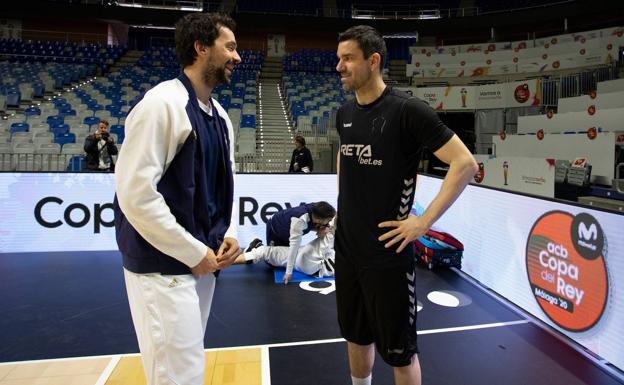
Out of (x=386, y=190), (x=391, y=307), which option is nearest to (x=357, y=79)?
(x=386, y=190)

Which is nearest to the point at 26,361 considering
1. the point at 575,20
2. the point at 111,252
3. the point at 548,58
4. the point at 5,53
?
the point at 111,252

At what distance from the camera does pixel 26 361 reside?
3.04 m

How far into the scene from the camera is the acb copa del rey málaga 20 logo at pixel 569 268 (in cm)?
313

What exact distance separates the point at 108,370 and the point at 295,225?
8.00ft

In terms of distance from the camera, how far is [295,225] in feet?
15.9

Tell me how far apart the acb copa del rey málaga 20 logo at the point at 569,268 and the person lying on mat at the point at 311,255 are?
88.0 inches

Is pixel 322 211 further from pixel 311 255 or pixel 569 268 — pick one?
pixel 569 268

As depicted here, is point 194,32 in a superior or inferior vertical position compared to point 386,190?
superior

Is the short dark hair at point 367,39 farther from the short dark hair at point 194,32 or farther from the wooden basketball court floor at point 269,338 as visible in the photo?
the wooden basketball court floor at point 269,338

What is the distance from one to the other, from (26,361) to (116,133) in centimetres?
847

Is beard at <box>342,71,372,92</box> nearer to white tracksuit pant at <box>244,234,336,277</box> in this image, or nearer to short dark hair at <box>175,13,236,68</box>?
short dark hair at <box>175,13,236,68</box>

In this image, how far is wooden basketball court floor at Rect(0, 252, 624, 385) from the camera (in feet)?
9.46

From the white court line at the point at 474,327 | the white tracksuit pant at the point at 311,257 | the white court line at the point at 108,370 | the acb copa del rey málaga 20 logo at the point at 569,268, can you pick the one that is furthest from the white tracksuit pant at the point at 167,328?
the white tracksuit pant at the point at 311,257

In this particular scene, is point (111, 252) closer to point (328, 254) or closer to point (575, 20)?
point (328, 254)
